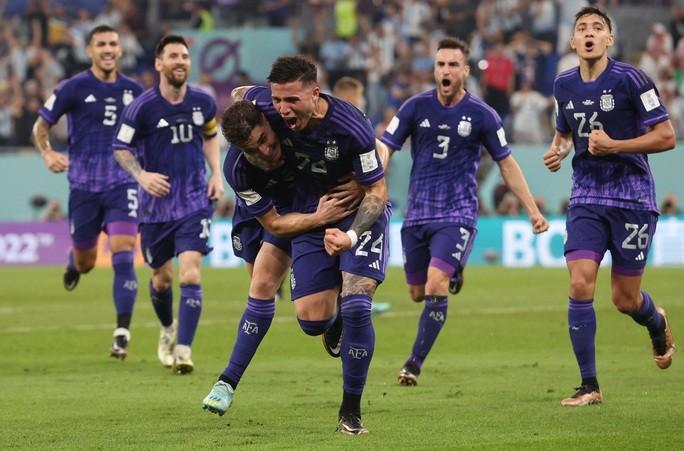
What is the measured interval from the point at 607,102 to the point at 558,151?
1.96 feet

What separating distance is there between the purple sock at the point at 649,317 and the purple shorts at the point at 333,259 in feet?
7.54

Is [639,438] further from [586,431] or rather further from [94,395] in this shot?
[94,395]

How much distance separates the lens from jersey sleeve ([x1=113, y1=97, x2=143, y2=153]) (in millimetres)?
11727

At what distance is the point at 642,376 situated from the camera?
10.6 metres

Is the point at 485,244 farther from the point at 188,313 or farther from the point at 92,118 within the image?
the point at 188,313

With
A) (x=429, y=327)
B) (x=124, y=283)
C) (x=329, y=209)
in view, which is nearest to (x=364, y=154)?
(x=329, y=209)

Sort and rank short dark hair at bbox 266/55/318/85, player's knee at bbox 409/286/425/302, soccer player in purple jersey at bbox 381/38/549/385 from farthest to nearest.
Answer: player's knee at bbox 409/286/425/302, soccer player in purple jersey at bbox 381/38/549/385, short dark hair at bbox 266/55/318/85

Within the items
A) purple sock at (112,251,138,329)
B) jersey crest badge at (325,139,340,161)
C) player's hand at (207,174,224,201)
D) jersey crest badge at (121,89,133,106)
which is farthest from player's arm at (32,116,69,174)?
jersey crest badge at (325,139,340,161)

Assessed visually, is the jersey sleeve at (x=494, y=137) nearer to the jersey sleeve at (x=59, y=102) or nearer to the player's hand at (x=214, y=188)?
the player's hand at (x=214, y=188)

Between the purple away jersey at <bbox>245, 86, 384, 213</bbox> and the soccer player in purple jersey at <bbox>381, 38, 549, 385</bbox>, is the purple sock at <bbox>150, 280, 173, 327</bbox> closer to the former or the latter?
the soccer player in purple jersey at <bbox>381, 38, 549, 385</bbox>

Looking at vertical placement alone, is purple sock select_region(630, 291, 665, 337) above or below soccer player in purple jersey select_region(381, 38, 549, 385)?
below

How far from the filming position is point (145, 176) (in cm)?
1141

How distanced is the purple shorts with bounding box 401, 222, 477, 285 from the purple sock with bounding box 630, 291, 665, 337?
1807mm

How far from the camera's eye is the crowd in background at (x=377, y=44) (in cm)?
2753
